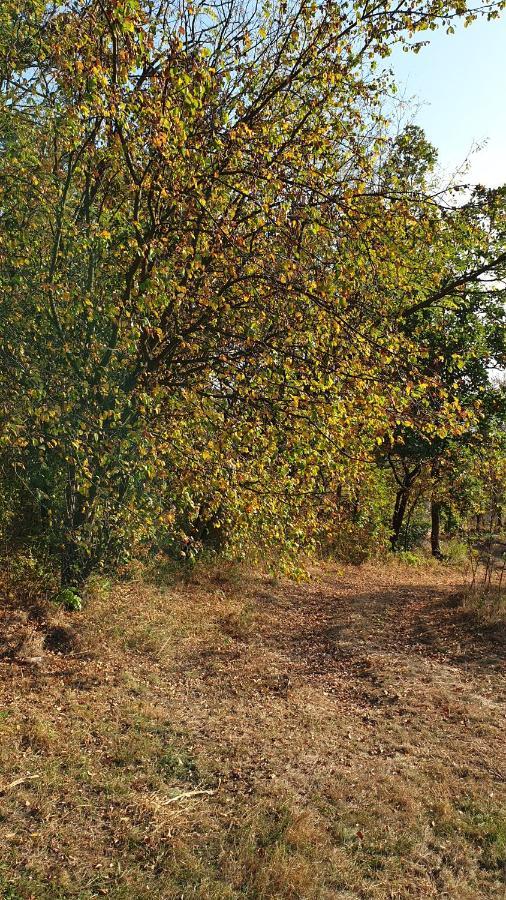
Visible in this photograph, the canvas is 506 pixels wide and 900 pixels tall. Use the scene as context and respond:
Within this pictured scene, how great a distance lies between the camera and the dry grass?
414 centimetres

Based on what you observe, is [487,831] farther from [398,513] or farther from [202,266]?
[398,513]

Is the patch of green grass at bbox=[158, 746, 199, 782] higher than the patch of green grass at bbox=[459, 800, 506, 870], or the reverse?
the patch of green grass at bbox=[459, 800, 506, 870]

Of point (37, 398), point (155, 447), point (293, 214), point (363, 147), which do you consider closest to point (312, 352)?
point (293, 214)

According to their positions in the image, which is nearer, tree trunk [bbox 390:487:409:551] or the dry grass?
the dry grass

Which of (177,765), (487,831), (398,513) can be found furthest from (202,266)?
(398,513)

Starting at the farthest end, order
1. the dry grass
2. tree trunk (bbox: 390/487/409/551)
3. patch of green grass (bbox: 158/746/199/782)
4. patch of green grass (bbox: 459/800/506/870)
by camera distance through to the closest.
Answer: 1. tree trunk (bbox: 390/487/409/551)
2. patch of green grass (bbox: 158/746/199/782)
3. patch of green grass (bbox: 459/800/506/870)
4. the dry grass

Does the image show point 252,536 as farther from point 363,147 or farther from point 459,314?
point 459,314

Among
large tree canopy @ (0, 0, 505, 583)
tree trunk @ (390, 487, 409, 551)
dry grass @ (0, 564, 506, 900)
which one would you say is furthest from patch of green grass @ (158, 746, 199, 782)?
tree trunk @ (390, 487, 409, 551)

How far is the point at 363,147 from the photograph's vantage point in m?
7.32

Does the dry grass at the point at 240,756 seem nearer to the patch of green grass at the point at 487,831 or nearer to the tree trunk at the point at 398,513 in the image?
the patch of green grass at the point at 487,831

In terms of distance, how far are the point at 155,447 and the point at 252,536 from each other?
254 centimetres

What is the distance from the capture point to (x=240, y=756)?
5.80 metres

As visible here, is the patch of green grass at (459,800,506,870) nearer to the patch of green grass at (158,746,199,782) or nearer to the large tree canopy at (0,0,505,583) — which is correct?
the patch of green grass at (158,746,199,782)

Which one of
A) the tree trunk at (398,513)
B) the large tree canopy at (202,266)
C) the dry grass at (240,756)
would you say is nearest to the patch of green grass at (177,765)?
the dry grass at (240,756)
